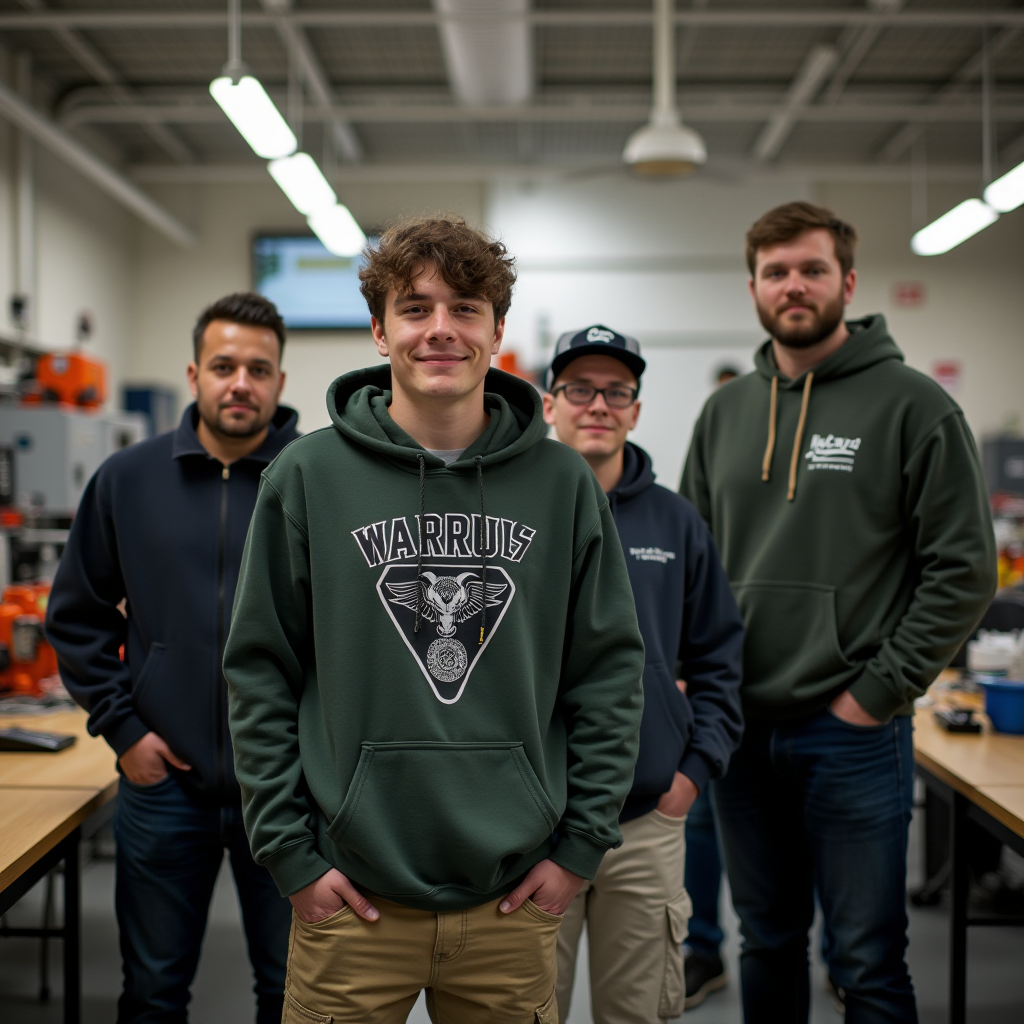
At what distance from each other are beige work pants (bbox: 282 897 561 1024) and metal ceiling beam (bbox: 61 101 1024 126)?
18.2ft

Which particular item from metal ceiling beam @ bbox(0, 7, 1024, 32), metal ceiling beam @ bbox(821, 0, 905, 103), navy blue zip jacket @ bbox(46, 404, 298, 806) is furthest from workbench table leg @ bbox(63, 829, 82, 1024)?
metal ceiling beam @ bbox(821, 0, 905, 103)

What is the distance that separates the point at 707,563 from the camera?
1816 mm

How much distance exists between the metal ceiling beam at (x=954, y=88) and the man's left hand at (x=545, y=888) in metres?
5.87

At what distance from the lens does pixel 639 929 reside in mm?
1684

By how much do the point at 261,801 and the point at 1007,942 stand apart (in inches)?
105

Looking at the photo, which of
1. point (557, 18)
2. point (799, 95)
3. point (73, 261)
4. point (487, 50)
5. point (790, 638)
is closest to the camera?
point (790, 638)

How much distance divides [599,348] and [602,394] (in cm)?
9

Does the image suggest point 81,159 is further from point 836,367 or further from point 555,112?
point 836,367

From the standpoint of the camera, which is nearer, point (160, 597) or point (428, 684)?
point (428, 684)

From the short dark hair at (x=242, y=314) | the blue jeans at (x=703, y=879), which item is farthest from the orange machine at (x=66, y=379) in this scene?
the blue jeans at (x=703, y=879)

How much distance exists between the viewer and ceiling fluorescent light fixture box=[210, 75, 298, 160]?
359 cm

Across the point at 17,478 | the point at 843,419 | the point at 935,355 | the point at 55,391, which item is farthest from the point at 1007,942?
the point at 935,355

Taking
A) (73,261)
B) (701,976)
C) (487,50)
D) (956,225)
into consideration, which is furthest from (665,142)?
(73,261)

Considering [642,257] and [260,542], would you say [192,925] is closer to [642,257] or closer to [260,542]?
[260,542]
